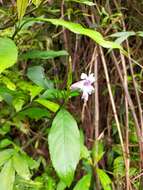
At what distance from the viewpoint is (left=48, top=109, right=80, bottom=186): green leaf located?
761 mm

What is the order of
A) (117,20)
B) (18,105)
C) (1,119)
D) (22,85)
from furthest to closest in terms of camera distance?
1. (117,20)
2. (1,119)
3. (22,85)
4. (18,105)

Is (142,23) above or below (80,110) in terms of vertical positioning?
above

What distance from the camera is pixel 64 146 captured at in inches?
30.5

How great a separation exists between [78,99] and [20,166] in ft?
1.67

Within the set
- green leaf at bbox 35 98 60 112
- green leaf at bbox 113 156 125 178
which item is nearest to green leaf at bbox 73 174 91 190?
green leaf at bbox 113 156 125 178

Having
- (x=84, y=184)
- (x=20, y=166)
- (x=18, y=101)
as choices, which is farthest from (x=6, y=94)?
(x=84, y=184)

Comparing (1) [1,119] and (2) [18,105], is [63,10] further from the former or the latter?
(2) [18,105]

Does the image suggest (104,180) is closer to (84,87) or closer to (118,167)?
(118,167)

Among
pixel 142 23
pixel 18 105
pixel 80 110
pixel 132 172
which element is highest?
pixel 142 23

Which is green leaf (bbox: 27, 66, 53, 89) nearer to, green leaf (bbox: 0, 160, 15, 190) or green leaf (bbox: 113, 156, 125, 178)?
green leaf (bbox: 0, 160, 15, 190)

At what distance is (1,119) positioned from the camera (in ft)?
4.08

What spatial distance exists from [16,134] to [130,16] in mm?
591

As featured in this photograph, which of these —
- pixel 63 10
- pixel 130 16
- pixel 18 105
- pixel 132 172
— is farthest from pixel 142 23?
pixel 18 105

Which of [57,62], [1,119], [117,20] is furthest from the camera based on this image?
[57,62]
